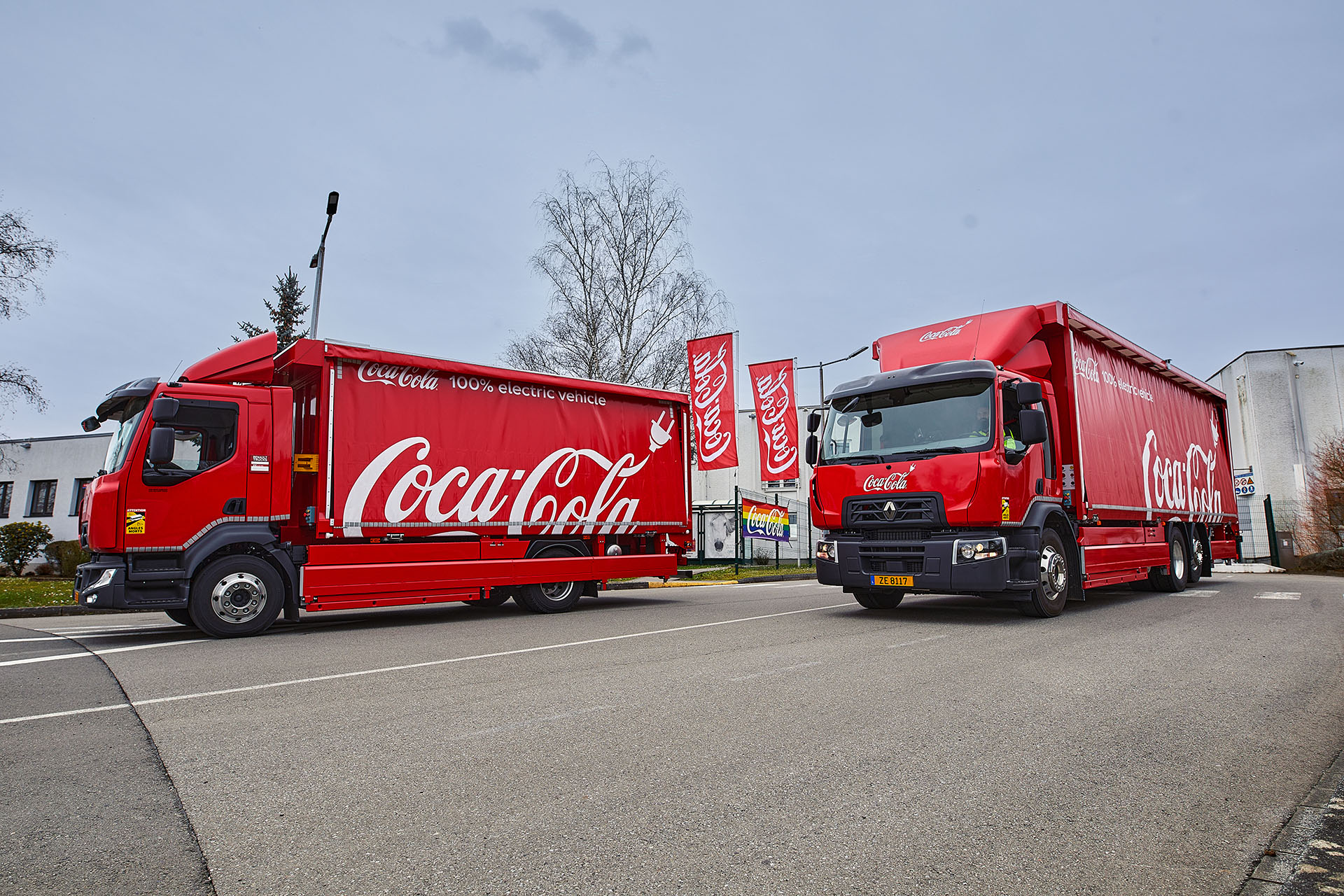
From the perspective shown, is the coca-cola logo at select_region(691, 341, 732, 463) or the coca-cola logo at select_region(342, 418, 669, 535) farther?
the coca-cola logo at select_region(691, 341, 732, 463)

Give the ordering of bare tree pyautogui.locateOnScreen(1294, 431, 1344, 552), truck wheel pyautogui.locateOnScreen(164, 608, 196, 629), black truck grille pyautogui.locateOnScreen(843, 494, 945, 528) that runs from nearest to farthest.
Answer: black truck grille pyautogui.locateOnScreen(843, 494, 945, 528)
truck wheel pyautogui.locateOnScreen(164, 608, 196, 629)
bare tree pyautogui.locateOnScreen(1294, 431, 1344, 552)

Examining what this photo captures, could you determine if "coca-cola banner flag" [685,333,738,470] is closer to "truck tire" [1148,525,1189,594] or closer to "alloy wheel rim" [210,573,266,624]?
"truck tire" [1148,525,1189,594]

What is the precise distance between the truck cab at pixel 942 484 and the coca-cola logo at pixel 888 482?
12 mm

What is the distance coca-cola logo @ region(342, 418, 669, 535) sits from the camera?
10.1 metres

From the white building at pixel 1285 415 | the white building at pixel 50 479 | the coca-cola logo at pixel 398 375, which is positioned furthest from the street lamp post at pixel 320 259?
the white building at pixel 1285 415

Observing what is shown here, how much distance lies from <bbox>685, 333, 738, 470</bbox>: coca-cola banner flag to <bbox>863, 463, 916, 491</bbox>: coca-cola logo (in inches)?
371

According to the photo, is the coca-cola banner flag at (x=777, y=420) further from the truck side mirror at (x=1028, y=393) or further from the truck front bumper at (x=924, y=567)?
the truck side mirror at (x=1028, y=393)

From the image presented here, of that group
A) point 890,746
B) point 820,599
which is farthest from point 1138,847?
point 820,599

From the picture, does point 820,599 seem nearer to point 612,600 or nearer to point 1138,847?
point 612,600

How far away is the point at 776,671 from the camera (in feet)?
20.7

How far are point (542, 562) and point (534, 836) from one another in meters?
8.52

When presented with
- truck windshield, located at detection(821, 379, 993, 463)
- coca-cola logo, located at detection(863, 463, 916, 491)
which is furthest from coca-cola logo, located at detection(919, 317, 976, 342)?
coca-cola logo, located at detection(863, 463, 916, 491)

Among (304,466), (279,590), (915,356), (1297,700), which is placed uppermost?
(915,356)

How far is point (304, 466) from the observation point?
9.84m
